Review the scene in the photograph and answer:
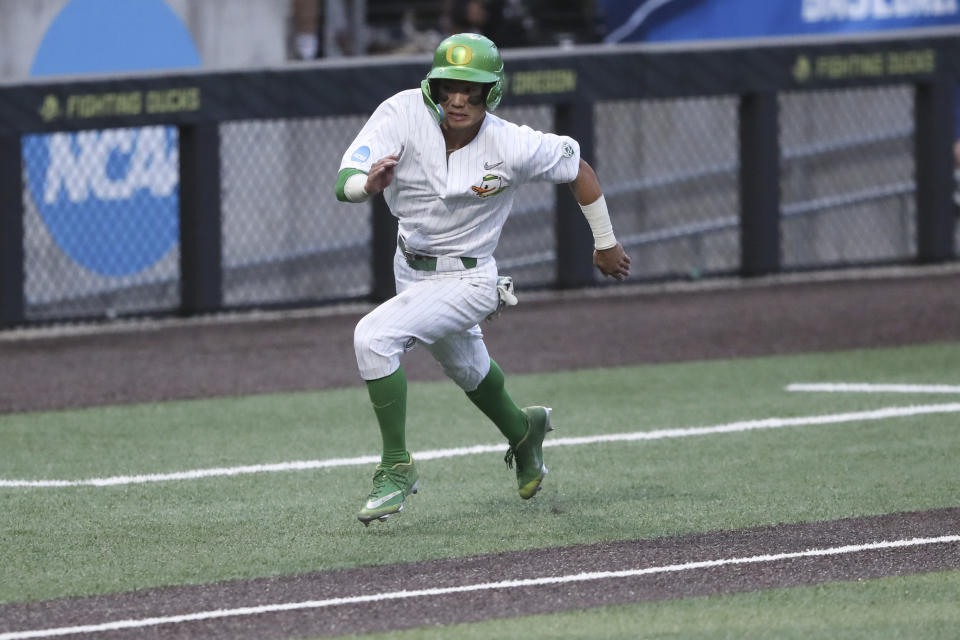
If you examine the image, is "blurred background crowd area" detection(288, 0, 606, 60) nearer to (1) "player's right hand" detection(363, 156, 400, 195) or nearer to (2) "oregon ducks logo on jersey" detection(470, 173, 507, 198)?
(2) "oregon ducks logo on jersey" detection(470, 173, 507, 198)

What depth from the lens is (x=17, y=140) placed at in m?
11.3

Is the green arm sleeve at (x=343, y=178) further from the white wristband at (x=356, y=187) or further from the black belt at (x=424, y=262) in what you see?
the black belt at (x=424, y=262)

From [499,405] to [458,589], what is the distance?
1.45 m

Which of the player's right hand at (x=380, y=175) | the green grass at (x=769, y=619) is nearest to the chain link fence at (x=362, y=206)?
the player's right hand at (x=380, y=175)

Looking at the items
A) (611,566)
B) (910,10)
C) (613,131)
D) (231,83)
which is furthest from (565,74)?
(611,566)

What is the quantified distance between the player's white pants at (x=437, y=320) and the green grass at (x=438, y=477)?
576mm

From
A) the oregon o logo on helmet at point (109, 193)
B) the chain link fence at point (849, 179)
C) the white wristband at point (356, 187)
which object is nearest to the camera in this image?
the white wristband at point (356, 187)

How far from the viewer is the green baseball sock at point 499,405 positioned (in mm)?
6621

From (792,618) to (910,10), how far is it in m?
12.2

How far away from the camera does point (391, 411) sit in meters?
6.19

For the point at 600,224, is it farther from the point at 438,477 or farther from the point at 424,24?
the point at 424,24

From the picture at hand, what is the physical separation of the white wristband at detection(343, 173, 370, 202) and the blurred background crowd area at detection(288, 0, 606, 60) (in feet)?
27.2

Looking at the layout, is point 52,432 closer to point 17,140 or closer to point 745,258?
point 17,140

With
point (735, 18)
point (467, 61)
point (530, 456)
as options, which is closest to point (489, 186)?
point (467, 61)
